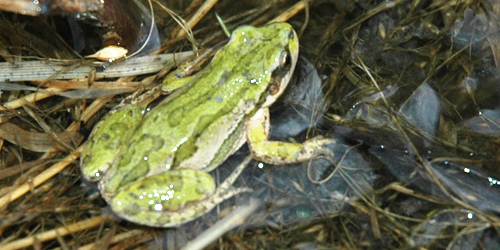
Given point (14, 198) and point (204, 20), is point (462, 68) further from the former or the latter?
point (14, 198)

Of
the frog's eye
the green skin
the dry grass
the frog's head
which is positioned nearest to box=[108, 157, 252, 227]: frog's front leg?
the green skin

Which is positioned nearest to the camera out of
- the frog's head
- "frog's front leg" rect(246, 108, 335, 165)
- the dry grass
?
the dry grass

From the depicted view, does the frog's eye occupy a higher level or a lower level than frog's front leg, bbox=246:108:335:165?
higher

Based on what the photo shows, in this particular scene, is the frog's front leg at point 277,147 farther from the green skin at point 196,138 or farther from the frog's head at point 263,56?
the frog's head at point 263,56

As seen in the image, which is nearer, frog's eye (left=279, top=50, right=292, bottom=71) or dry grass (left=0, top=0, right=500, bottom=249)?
dry grass (left=0, top=0, right=500, bottom=249)

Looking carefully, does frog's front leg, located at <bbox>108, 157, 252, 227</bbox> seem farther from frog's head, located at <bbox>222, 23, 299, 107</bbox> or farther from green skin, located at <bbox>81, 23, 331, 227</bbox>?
frog's head, located at <bbox>222, 23, 299, 107</bbox>

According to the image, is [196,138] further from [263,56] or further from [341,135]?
[341,135]

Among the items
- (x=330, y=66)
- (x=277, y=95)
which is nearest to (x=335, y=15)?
(x=330, y=66)
